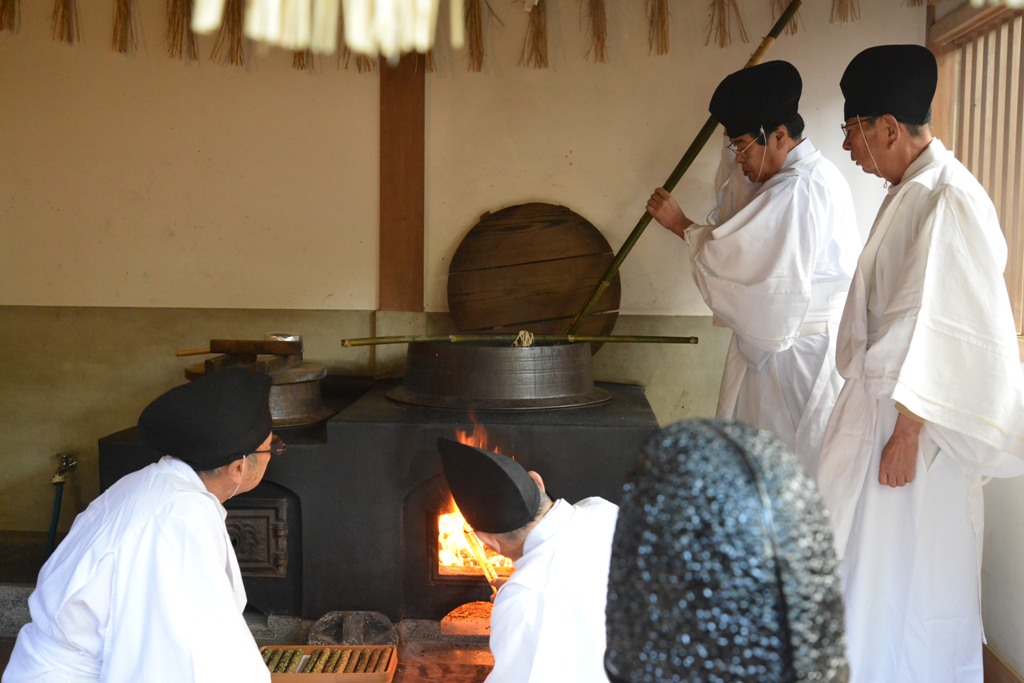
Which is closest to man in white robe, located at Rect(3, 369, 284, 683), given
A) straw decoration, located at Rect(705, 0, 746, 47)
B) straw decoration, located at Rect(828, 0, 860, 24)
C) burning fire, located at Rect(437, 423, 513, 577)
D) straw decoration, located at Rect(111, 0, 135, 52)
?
burning fire, located at Rect(437, 423, 513, 577)

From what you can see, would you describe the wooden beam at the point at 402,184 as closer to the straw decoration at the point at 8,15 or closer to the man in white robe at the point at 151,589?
the straw decoration at the point at 8,15

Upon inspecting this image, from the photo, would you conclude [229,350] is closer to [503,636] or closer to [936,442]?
[503,636]

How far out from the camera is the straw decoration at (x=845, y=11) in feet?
14.4

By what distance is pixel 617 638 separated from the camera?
0.96 meters

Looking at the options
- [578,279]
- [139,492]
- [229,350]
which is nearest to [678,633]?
[139,492]

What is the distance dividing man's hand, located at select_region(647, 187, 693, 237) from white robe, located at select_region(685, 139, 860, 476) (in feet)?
0.71

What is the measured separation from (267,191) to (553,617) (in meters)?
3.26

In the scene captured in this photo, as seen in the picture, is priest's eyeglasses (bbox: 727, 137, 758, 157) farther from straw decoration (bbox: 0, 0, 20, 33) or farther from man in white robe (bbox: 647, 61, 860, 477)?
straw decoration (bbox: 0, 0, 20, 33)

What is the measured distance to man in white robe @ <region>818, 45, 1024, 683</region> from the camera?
286cm

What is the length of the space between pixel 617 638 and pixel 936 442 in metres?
2.38

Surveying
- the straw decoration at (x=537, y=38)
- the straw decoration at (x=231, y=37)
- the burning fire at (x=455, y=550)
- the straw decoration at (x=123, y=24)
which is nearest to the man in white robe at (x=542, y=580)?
the burning fire at (x=455, y=550)

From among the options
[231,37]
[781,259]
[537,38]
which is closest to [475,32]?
[537,38]

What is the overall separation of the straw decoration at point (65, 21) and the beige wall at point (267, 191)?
0.16 ft

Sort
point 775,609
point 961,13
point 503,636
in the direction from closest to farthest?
point 775,609 < point 503,636 < point 961,13
